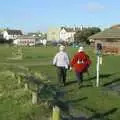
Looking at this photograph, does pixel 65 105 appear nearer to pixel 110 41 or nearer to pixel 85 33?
pixel 110 41

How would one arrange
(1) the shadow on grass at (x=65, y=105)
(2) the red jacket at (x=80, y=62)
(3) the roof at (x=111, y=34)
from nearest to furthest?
(1) the shadow on grass at (x=65, y=105), (2) the red jacket at (x=80, y=62), (3) the roof at (x=111, y=34)

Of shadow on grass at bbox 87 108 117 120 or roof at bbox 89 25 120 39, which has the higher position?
shadow on grass at bbox 87 108 117 120

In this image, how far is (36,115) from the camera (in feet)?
41.2

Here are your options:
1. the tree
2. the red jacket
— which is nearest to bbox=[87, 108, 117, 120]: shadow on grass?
the red jacket

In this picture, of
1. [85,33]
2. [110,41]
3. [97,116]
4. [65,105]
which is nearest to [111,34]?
[110,41]

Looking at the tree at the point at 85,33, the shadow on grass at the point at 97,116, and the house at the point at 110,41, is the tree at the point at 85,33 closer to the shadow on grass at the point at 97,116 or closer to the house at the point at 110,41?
the house at the point at 110,41

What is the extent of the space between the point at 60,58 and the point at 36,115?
8804 millimetres

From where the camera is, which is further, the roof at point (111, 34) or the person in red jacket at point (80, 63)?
the roof at point (111, 34)

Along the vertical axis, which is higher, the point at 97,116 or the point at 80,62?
the point at 80,62

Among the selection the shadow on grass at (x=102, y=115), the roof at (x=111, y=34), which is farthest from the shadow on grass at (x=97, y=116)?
the roof at (x=111, y=34)

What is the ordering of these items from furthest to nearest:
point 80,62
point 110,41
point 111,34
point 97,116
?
1. point 111,34
2. point 110,41
3. point 80,62
4. point 97,116

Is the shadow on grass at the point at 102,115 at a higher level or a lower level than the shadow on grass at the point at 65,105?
higher

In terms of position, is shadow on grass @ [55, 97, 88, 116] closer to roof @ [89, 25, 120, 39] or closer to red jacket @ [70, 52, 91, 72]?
red jacket @ [70, 52, 91, 72]

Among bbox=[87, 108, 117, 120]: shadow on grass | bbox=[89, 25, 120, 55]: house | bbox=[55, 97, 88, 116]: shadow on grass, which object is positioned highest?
bbox=[87, 108, 117, 120]: shadow on grass
